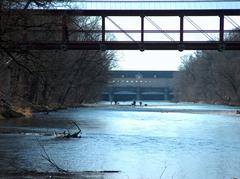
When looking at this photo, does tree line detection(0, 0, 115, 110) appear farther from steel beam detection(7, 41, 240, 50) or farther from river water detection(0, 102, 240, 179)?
river water detection(0, 102, 240, 179)

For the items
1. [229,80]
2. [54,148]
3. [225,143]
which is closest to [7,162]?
[54,148]

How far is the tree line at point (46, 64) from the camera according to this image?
69.5ft

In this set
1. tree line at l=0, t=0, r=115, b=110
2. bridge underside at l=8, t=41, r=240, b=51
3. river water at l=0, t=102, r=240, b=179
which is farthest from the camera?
bridge underside at l=8, t=41, r=240, b=51

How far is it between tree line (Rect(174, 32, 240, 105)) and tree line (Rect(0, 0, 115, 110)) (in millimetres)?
21799

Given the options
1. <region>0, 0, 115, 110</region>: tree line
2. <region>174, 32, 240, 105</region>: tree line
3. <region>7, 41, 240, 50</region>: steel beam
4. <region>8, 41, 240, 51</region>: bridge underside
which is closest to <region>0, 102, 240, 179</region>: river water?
<region>0, 0, 115, 110</region>: tree line

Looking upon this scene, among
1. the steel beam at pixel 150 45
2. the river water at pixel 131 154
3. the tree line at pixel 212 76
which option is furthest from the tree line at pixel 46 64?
the tree line at pixel 212 76

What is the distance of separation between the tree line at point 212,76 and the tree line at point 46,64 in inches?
858

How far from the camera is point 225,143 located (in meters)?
27.9

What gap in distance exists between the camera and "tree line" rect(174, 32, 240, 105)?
380 feet

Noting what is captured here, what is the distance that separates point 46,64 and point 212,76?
112 metres

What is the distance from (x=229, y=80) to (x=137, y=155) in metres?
99.2

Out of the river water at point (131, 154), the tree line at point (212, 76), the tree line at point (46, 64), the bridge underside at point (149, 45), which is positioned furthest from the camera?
the tree line at point (212, 76)

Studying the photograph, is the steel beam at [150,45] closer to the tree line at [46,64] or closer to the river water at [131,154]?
the tree line at [46,64]

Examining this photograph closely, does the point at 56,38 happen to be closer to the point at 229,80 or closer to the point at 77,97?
the point at 77,97
